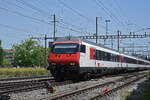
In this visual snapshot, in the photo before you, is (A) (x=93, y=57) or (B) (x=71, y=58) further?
(A) (x=93, y=57)

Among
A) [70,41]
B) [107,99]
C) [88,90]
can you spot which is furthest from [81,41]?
[107,99]

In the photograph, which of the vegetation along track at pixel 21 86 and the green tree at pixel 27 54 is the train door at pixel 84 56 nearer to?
the vegetation along track at pixel 21 86

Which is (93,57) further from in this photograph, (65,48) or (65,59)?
(65,59)

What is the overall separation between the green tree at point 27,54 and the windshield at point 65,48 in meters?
62.8

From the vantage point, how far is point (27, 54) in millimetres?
81500

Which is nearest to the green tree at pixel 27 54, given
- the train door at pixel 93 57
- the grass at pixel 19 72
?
the grass at pixel 19 72

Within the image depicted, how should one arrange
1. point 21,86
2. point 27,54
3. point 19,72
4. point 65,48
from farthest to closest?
point 27,54, point 19,72, point 65,48, point 21,86

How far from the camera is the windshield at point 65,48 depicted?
1821 centimetres

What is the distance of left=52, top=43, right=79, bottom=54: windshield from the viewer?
18209mm

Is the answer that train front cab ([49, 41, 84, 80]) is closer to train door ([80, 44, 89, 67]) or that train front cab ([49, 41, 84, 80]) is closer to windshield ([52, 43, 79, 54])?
windshield ([52, 43, 79, 54])

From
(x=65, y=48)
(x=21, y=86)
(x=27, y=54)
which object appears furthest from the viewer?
(x=27, y=54)

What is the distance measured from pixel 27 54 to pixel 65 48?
64.7m

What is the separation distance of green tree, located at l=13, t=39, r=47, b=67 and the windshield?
6284cm

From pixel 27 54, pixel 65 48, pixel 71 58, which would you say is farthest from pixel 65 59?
pixel 27 54
